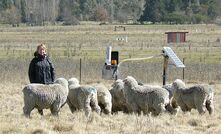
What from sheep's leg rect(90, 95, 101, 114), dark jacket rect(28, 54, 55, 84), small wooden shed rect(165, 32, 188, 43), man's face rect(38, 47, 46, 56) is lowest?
small wooden shed rect(165, 32, 188, 43)

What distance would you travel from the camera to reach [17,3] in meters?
166

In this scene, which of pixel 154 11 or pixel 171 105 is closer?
pixel 171 105

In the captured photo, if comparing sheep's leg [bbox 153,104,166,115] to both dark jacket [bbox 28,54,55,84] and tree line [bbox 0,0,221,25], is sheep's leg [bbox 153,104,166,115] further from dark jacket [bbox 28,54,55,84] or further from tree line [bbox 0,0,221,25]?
tree line [bbox 0,0,221,25]

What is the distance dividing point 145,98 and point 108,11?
157 m

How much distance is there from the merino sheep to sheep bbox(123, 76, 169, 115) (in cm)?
70

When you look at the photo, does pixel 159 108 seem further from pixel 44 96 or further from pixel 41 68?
pixel 41 68

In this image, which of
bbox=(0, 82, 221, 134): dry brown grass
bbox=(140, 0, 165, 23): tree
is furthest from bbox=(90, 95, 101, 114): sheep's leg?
bbox=(140, 0, 165, 23): tree

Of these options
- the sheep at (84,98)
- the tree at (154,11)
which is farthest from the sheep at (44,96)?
the tree at (154,11)

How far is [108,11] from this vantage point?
17238 centimetres

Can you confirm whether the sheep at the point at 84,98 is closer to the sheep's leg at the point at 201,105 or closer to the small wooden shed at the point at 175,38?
the sheep's leg at the point at 201,105

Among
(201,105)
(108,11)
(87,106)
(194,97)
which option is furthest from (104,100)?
(108,11)

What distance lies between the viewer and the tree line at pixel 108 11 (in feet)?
433

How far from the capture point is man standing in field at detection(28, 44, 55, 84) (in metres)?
16.0

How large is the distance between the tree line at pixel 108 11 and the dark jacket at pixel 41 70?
359ft
